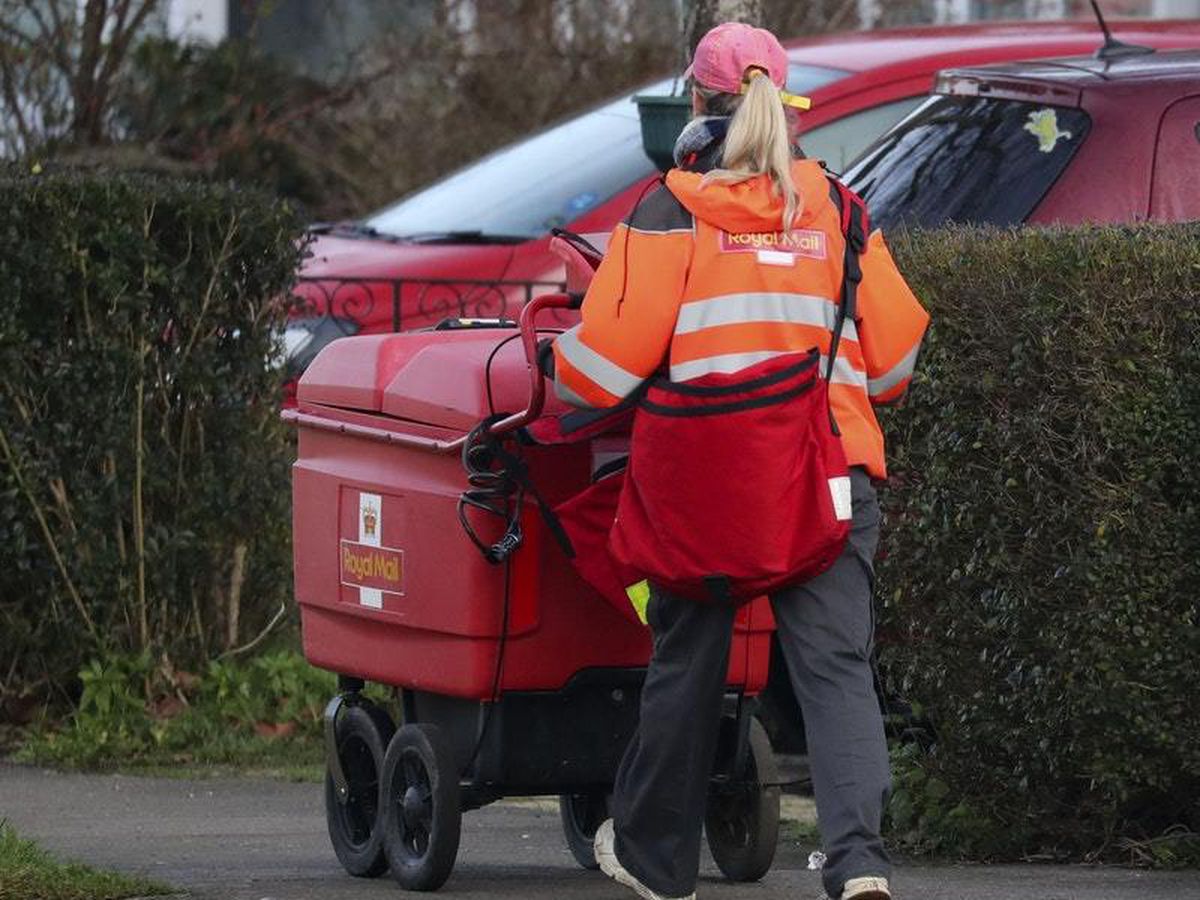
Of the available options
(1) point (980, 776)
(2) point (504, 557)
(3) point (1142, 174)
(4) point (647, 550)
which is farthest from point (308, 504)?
(3) point (1142, 174)

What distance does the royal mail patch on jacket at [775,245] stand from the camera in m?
4.75

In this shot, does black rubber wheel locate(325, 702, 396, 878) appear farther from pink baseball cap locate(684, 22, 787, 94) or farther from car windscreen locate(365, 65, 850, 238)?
car windscreen locate(365, 65, 850, 238)

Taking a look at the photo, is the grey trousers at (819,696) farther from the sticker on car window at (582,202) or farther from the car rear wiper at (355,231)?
the car rear wiper at (355,231)

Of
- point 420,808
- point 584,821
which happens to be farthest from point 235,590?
point 420,808

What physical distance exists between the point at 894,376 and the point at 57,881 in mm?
1951

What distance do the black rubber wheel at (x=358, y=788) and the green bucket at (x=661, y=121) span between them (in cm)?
281

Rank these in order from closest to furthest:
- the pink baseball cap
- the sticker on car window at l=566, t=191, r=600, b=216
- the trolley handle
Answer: the pink baseball cap < the trolley handle < the sticker on car window at l=566, t=191, r=600, b=216

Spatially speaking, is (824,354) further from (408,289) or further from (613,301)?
(408,289)

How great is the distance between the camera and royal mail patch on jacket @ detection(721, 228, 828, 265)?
4750 millimetres

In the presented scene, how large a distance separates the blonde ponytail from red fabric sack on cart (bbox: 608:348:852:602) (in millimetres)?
313

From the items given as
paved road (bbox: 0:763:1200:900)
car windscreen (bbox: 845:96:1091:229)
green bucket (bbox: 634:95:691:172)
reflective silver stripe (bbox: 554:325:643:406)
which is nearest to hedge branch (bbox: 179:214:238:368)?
paved road (bbox: 0:763:1200:900)

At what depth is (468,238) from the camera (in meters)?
9.46

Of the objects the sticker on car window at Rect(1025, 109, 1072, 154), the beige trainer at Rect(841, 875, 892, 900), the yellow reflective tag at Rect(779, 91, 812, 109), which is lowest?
the beige trainer at Rect(841, 875, 892, 900)

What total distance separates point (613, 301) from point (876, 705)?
35.3 inches
